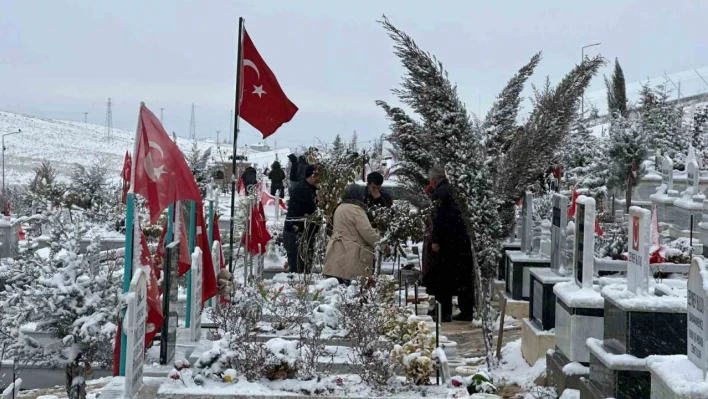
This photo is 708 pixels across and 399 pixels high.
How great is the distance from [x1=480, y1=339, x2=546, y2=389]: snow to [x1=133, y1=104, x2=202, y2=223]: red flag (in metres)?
2.75

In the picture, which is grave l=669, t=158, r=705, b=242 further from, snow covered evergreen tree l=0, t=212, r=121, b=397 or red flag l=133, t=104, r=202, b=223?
red flag l=133, t=104, r=202, b=223

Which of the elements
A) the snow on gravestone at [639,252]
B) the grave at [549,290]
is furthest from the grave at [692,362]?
the grave at [549,290]

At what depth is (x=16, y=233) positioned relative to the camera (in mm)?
22062

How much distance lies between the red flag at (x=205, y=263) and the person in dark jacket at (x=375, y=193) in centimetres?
407

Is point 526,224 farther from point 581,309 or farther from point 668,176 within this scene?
point 668,176

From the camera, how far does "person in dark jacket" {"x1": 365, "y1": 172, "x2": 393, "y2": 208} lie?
12.4 meters

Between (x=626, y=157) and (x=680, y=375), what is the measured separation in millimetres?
22432

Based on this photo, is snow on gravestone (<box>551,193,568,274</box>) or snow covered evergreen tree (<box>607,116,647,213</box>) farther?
snow covered evergreen tree (<box>607,116,647,213</box>)

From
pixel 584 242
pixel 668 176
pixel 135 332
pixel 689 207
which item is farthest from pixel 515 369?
pixel 668 176

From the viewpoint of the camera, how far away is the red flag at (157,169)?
7125 mm

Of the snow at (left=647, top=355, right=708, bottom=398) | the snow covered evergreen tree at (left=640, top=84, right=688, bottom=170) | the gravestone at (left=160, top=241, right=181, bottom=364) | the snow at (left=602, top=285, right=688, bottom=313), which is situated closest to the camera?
the snow at (left=647, top=355, right=708, bottom=398)

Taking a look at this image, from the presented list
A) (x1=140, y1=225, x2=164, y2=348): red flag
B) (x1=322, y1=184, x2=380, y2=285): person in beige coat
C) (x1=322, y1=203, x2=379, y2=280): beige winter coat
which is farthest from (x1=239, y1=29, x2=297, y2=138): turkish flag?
(x1=140, y1=225, x2=164, y2=348): red flag

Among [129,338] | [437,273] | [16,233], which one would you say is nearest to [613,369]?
[129,338]

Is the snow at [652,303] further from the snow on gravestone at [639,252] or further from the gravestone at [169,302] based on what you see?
the gravestone at [169,302]
